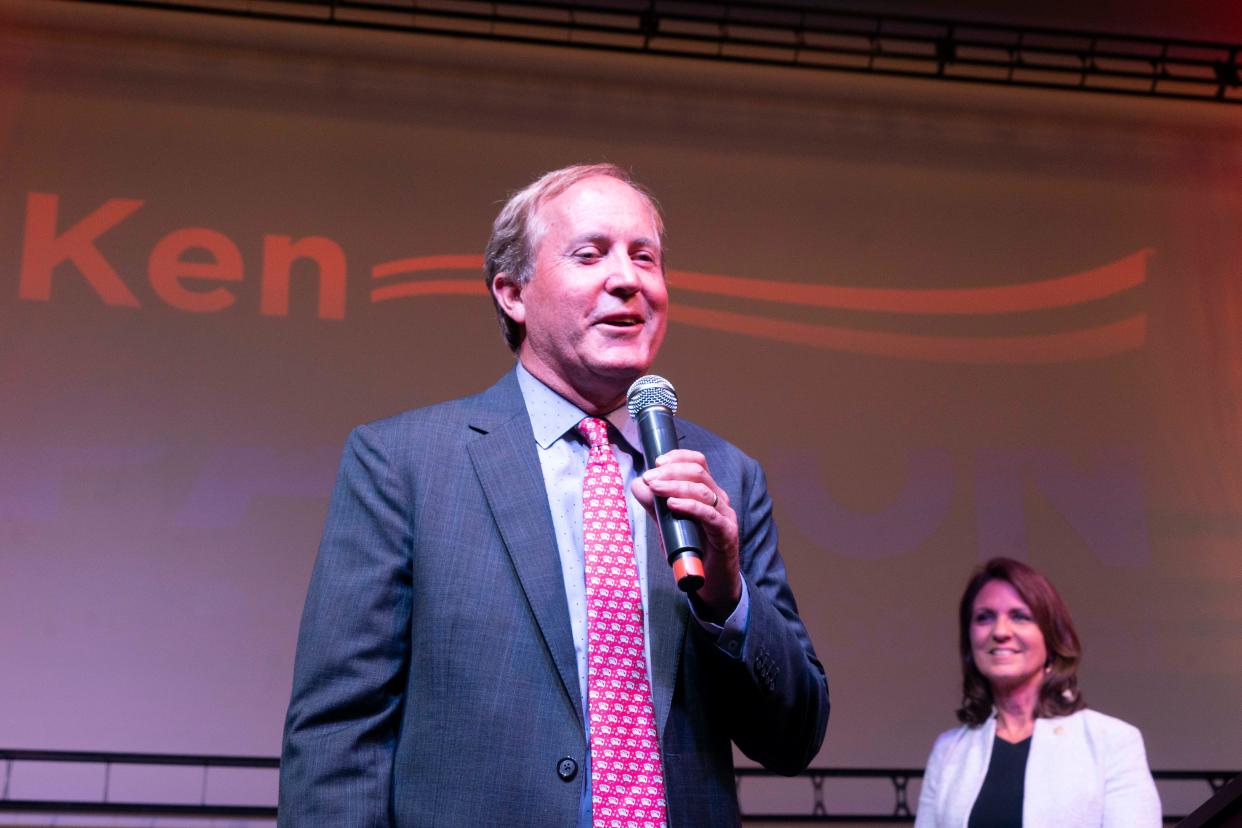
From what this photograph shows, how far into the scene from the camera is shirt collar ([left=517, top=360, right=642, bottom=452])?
1810mm

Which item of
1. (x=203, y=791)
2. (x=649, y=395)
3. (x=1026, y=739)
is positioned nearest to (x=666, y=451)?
(x=649, y=395)

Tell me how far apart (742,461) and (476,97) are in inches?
150

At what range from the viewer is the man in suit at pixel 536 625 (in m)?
1.54

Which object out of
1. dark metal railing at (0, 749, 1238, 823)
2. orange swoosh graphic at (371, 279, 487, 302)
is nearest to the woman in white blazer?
dark metal railing at (0, 749, 1238, 823)

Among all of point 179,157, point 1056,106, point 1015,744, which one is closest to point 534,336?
point 1015,744

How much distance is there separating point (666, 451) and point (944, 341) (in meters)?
4.10

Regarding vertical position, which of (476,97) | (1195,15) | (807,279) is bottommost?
(807,279)

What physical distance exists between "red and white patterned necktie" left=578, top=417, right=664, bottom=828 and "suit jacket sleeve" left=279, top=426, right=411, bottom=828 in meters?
0.24

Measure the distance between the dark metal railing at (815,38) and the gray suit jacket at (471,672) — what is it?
3958mm

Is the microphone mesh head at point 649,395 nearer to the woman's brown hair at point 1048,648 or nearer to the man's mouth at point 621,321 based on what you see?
the man's mouth at point 621,321

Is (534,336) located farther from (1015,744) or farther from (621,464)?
(1015,744)

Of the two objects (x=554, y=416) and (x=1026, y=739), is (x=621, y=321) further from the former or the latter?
(x=1026, y=739)

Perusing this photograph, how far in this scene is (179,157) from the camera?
4.99 meters

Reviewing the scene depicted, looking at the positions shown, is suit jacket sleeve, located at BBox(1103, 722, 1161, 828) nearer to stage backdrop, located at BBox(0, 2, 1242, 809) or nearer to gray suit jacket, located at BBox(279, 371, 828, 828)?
stage backdrop, located at BBox(0, 2, 1242, 809)
